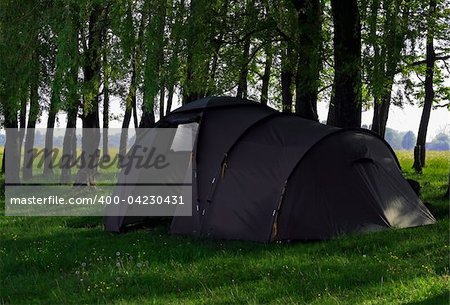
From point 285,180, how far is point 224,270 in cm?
237

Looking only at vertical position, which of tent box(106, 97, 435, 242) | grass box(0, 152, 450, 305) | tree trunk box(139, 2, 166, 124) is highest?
tree trunk box(139, 2, 166, 124)

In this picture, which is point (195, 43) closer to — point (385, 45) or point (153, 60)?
point (153, 60)

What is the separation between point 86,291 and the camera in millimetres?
6605

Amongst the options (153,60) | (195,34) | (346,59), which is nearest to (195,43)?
(195,34)

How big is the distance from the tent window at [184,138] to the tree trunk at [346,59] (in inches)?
117

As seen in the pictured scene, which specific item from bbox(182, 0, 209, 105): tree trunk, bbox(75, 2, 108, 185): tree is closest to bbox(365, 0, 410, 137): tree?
bbox(182, 0, 209, 105): tree trunk

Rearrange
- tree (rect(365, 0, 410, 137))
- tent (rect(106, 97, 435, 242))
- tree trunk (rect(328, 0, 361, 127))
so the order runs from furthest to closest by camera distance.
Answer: tree trunk (rect(328, 0, 361, 127)) < tree (rect(365, 0, 410, 137)) < tent (rect(106, 97, 435, 242))

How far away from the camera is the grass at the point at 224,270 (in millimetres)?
6129

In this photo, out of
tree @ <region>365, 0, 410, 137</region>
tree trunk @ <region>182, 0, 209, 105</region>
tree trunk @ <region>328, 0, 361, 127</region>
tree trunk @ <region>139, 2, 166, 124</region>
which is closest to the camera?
tree trunk @ <region>139, 2, 166, 124</region>

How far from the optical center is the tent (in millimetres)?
9164

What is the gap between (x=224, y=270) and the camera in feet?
23.8

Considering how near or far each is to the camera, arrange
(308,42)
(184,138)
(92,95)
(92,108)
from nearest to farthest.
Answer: (184,138) < (308,42) < (92,95) < (92,108)

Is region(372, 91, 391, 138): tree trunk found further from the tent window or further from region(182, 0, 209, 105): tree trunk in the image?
the tent window

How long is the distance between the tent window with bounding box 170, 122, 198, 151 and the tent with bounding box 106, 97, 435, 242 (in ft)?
1.90
